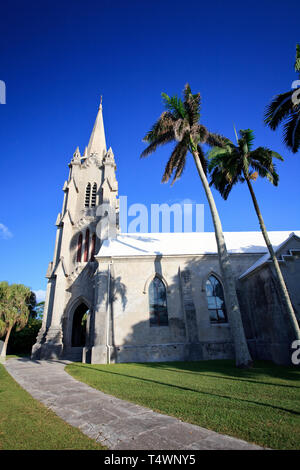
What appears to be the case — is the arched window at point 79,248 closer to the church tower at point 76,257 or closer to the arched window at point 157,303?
the church tower at point 76,257

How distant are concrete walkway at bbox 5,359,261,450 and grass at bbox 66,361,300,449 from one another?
358 mm

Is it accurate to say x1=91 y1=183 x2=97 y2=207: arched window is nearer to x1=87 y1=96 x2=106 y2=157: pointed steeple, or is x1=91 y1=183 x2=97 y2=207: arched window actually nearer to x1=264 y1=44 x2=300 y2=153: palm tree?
x1=87 y1=96 x2=106 y2=157: pointed steeple

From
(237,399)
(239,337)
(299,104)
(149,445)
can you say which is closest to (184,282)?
(239,337)

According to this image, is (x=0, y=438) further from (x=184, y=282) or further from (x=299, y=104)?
(x=299, y=104)

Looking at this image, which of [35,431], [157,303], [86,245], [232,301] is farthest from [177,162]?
[35,431]

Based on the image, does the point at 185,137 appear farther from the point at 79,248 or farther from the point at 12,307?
the point at 12,307

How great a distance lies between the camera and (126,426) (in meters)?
4.32

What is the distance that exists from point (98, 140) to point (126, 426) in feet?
112

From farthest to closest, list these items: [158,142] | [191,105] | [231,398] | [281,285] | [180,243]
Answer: [180,243], [158,142], [191,105], [281,285], [231,398]

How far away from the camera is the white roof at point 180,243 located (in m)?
19.1

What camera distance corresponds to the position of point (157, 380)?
916cm

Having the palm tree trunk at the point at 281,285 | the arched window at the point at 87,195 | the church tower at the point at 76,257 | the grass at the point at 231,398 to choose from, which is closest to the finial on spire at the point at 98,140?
the church tower at the point at 76,257

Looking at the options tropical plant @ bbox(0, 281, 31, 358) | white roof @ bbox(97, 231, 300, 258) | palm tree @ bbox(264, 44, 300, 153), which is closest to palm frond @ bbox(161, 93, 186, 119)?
palm tree @ bbox(264, 44, 300, 153)

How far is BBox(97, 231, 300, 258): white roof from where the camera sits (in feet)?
62.5
